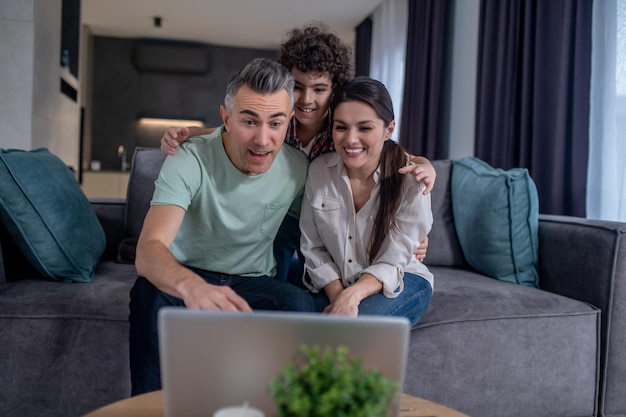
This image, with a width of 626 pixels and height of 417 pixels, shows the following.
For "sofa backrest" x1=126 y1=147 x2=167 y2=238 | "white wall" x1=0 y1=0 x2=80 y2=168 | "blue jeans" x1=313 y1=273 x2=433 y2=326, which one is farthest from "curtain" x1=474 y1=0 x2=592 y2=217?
"white wall" x1=0 y1=0 x2=80 y2=168

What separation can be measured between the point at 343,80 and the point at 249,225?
1.90 feet

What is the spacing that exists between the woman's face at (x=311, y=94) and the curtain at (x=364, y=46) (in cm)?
475

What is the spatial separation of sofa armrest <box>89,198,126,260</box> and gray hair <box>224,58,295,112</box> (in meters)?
1.04

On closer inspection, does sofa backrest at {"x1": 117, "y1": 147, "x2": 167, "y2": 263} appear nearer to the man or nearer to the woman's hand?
the man

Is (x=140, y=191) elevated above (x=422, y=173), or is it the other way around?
(x=422, y=173)

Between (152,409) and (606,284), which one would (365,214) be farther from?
(152,409)

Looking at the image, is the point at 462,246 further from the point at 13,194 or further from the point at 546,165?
the point at 13,194

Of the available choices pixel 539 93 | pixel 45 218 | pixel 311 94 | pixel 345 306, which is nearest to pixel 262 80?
pixel 311 94

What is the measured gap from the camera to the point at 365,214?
5.51 ft

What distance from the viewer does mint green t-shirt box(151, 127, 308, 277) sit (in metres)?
1.57

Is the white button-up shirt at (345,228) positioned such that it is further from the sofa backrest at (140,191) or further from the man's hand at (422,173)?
the sofa backrest at (140,191)

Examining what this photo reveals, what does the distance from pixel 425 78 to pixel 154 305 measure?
3680 mm

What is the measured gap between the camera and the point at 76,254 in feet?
6.03

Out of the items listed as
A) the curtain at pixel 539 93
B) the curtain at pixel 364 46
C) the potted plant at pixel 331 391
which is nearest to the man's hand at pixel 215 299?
the potted plant at pixel 331 391
